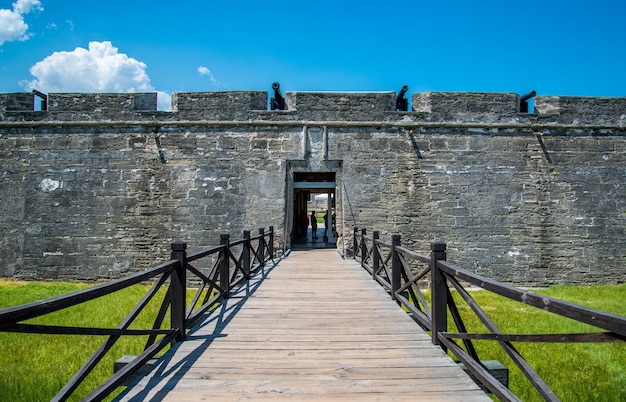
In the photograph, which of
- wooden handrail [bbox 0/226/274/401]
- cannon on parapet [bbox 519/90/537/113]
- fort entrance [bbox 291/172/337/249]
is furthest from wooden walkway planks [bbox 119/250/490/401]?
cannon on parapet [bbox 519/90/537/113]

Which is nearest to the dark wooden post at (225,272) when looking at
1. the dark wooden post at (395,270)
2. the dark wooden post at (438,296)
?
the dark wooden post at (395,270)

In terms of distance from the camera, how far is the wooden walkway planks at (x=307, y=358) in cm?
265

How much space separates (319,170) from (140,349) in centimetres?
612

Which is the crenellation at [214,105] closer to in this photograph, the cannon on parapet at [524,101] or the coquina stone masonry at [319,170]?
the coquina stone masonry at [319,170]

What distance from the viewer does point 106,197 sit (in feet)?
32.6

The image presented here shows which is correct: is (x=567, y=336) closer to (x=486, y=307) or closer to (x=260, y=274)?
(x=260, y=274)

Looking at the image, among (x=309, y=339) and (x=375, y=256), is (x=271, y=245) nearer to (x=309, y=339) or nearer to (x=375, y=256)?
(x=375, y=256)

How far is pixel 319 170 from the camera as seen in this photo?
398 inches

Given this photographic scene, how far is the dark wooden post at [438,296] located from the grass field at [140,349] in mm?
1593

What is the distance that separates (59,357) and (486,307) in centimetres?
734

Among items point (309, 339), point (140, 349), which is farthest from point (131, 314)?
point (140, 349)

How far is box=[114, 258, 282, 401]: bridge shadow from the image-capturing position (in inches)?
103

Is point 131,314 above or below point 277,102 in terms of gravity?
below

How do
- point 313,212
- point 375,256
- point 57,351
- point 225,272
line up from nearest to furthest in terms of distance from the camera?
1. point 57,351
2. point 225,272
3. point 375,256
4. point 313,212
